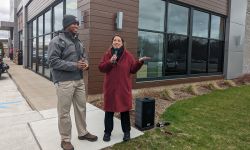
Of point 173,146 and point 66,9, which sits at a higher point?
point 66,9

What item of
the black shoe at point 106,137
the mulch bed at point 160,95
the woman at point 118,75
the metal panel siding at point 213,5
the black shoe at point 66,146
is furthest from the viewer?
the metal panel siding at point 213,5

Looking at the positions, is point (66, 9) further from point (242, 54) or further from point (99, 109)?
point (242, 54)

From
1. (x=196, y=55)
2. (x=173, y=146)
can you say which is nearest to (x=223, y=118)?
(x=173, y=146)

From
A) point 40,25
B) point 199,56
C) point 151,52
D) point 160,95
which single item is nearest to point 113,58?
point 160,95

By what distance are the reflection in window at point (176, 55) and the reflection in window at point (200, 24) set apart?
0.94m

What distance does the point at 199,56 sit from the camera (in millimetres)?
10258

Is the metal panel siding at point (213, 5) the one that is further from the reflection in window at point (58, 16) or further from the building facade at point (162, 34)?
the reflection in window at point (58, 16)

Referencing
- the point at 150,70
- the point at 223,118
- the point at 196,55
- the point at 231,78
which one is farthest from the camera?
the point at 231,78

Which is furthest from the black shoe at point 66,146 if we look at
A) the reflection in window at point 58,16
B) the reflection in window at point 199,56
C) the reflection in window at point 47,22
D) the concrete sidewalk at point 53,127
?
the reflection in window at point 47,22

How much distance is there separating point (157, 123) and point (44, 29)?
8.40 meters

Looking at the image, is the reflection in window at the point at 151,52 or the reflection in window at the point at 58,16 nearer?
the reflection in window at the point at 151,52

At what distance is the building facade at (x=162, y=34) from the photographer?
6.13 metres

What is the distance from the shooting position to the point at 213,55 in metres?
11.2

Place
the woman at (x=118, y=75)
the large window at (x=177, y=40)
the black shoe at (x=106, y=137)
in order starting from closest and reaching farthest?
the woman at (x=118, y=75)
the black shoe at (x=106, y=137)
the large window at (x=177, y=40)
